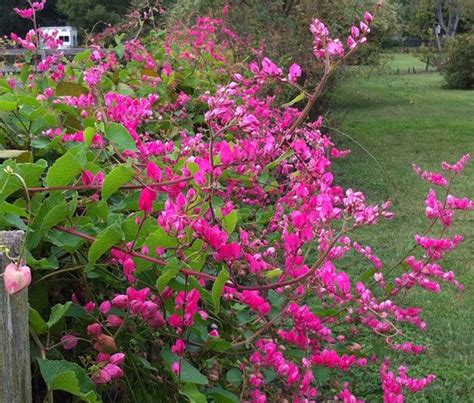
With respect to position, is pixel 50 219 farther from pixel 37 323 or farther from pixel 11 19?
pixel 11 19

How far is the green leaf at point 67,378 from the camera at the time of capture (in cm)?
104

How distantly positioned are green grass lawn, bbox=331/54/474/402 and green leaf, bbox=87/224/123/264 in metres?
2.31

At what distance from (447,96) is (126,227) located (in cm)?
2114

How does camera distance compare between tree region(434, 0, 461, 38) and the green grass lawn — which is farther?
tree region(434, 0, 461, 38)

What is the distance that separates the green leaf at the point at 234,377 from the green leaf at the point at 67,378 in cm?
49

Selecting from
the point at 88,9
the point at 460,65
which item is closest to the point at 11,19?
the point at 88,9

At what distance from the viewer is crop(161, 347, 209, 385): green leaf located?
4.30 ft

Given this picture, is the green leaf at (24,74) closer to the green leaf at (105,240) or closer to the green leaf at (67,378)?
the green leaf at (105,240)

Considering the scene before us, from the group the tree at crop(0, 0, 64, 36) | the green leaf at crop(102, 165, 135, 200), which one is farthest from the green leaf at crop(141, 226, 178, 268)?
the tree at crop(0, 0, 64, 36)

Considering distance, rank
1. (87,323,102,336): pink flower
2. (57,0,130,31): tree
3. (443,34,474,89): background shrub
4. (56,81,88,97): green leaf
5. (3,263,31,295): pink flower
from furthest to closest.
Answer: (57,0,130,31): tree → (443,34,474,89): background shrub → (56,81,88,97): green leaf → (87,323,102,336): pink flower → (3,263,31,295): pink flower

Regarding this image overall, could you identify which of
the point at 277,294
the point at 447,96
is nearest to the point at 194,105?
the point at 277,294

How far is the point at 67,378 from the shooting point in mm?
1045

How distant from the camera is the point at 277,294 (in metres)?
1.86

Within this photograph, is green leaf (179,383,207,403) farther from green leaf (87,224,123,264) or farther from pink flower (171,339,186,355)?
green leaf (87,224,123,264)
